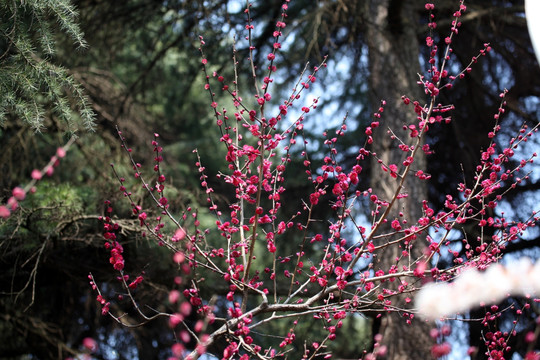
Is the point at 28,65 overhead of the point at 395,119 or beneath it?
beneath

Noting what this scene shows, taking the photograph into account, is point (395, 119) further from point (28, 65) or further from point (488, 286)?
point (488, 286)

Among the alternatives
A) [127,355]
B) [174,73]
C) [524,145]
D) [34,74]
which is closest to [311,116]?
[174,73]

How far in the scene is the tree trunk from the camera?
403 cm

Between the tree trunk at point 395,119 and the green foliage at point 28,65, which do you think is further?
the tree trunk at point 395,119

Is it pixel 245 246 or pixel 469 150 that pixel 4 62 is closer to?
pixel 245 246

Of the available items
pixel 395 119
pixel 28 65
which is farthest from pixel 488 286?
pixel 395 119

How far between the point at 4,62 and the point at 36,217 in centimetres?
121

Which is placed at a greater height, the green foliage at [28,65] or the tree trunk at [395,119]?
the tree trunk at [395,119]

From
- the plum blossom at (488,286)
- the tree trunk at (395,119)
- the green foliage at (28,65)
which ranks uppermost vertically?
the tree trunk at (395,119)

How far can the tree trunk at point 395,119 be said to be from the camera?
403 centimetres

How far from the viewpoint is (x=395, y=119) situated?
15.4 ft

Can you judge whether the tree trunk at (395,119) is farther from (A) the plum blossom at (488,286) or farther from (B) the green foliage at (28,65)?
(A) the plum blossom at (488,286)

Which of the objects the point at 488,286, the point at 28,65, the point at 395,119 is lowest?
the point at 488,286

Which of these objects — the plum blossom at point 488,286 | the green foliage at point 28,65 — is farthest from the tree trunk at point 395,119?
the plum blossom at point 488,286
